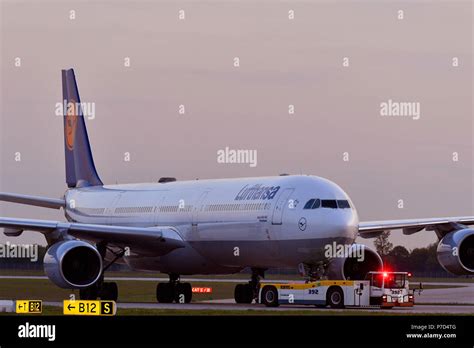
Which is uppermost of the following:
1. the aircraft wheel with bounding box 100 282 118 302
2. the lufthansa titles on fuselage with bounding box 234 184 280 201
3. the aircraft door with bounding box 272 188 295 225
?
the lufthansa titles on fuselage with bounding box 234 184 280 201

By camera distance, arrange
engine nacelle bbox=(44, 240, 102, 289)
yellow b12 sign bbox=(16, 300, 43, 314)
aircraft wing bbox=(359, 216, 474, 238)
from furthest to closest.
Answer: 1. aircraft wing bbox=(359, 216, 474, 238)
2. engine nacelle bbox=(44, 240, 102, 289)
3. yellow b12 sign bbox=(16, 300, 43, 314)

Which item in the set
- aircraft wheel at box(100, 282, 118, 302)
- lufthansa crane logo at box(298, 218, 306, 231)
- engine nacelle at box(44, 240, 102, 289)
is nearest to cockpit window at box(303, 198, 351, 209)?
lufthansa crane logo at box(298, 218, 306, 231)

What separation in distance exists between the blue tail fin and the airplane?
153 inches

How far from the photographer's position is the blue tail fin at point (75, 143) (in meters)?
62.7

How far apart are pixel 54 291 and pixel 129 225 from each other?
21.6 ft

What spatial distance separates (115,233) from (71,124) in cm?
1526

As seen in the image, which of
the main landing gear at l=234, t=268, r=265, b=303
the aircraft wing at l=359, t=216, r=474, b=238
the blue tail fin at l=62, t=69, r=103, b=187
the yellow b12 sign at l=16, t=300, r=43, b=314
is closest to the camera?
the yellow b12 sign at l=16, t=300, r=43, b=314

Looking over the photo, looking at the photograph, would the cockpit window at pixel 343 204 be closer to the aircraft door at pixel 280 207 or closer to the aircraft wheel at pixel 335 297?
the aircraft door at pixel 280 207

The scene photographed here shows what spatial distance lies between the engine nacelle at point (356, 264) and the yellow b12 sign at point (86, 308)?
11.6 meters

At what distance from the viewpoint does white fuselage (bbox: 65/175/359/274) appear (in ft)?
149

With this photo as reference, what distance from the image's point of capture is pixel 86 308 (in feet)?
129

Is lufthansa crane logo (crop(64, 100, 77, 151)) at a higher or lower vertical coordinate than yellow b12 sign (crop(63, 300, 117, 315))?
higher

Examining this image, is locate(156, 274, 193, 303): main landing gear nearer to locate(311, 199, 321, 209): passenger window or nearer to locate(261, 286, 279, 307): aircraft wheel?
locate(261, 286, 279, 307): aircraft wheel
